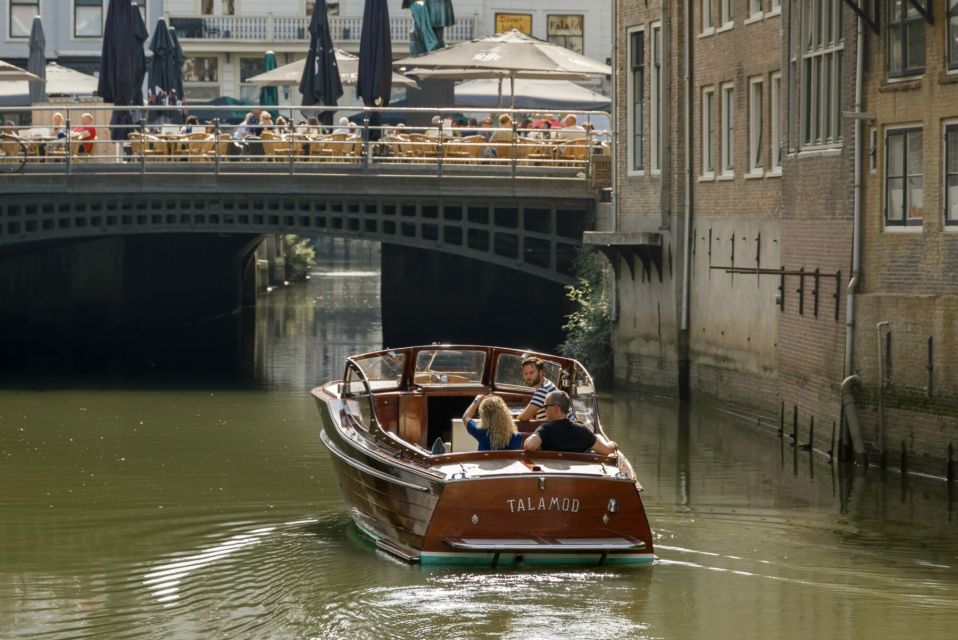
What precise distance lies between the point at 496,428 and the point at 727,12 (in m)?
14.8

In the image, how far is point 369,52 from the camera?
115 feet

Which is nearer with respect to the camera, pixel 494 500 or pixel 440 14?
pixel 494 500

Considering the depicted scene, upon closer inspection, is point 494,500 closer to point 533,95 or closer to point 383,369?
point 383,369

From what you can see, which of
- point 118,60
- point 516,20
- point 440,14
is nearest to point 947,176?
point 118,60

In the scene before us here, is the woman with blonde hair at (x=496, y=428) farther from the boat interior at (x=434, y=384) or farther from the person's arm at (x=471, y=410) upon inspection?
the boat interior at (x=434, y=384)

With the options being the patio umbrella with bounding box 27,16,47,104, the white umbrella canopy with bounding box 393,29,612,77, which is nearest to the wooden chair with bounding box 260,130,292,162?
the white umbrella canopy with bounding box 393,29,612,77

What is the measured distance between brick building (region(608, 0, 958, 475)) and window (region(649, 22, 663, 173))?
3 centimetres

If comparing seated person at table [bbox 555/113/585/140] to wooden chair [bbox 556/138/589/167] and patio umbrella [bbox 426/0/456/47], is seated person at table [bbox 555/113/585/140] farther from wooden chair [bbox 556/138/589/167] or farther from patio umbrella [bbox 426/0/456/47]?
patio umbrella [bbox 426/0/456/47]

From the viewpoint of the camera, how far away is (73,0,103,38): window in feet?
205

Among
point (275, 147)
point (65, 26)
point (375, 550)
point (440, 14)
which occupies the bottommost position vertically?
point (375, 550)

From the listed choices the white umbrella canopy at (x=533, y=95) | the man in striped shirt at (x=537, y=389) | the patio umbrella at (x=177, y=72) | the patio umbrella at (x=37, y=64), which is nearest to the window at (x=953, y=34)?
the man in striped shirt at (x=537, y=389)

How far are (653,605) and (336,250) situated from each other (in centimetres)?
8072

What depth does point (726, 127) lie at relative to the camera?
96.1 ft

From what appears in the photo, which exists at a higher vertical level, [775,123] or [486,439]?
[775,123]
